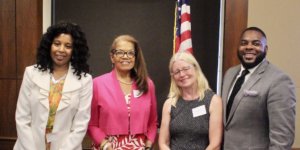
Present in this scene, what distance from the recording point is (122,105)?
2.39 metres

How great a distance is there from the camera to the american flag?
355 cm

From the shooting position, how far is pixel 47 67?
229cm

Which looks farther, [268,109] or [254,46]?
[254,46]

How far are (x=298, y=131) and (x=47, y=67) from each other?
2800mm

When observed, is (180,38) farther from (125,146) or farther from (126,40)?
(125,146)

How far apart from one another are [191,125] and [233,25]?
187cm

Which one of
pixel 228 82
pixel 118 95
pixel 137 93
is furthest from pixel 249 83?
pixel 118 95

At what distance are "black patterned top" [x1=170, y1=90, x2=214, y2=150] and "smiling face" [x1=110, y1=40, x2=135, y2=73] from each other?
505mm

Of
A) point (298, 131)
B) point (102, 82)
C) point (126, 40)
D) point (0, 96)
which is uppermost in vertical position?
point (126, 40)

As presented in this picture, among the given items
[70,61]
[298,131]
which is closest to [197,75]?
[70,61]

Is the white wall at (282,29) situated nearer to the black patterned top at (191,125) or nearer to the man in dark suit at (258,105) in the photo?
the man in dark suit at (258,105)

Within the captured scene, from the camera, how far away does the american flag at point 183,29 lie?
140 inches

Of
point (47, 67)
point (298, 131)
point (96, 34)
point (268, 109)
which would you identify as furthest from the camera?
point (96, 34)

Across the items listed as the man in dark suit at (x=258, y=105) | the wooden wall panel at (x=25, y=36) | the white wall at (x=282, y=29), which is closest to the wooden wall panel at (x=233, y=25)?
the white wall at (x=282, y=29)
